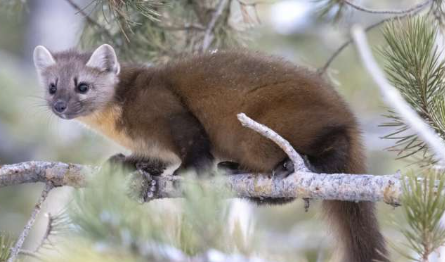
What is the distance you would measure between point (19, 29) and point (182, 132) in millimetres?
13221

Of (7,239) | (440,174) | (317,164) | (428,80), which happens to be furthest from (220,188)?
(317,164)

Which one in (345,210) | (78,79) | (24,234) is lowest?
(24,234)

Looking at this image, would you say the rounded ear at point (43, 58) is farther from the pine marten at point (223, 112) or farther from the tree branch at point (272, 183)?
the tree branch at point (272, 183)

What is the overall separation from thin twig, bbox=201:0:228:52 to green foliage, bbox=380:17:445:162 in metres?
2.01

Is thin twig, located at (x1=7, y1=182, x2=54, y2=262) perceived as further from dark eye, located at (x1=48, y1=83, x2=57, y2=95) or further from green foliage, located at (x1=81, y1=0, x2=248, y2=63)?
green foliage, located at (x1=81, y1=0, x2=248, y2=63)

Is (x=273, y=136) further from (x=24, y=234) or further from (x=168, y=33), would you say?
(x=168, y=33)

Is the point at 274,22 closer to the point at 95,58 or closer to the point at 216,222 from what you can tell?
the point at 95,58

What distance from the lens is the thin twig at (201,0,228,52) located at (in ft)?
17.3

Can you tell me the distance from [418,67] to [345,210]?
1066 millimetres

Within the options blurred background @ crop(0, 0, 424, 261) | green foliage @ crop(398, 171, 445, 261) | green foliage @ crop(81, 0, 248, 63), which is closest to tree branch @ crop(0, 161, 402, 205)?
green foliage @ crop(398, 171, 445, 261)

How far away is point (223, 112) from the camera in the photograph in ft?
14.5

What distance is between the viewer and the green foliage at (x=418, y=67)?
3363mm

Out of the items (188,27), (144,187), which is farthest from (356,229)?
(188,27)

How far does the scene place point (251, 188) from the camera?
3.90 m
